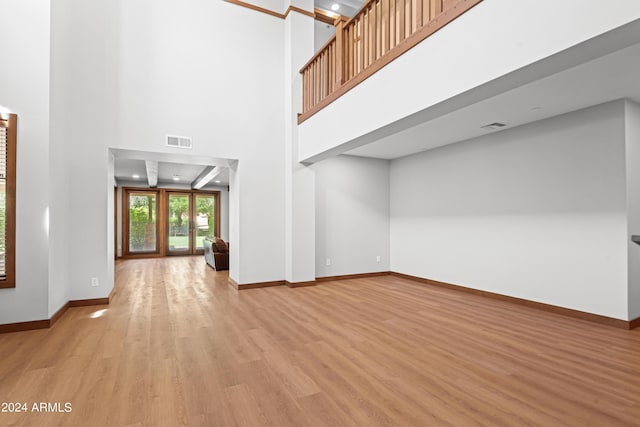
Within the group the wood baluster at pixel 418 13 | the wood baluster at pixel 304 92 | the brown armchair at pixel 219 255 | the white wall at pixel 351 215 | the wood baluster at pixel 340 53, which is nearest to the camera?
the wood baluster at pixel 418 13

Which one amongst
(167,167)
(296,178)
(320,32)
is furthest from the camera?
(167,167)

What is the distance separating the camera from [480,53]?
7.55ft

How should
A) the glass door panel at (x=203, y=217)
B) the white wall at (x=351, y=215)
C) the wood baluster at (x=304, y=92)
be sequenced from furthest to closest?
1. the glass door panel at (x=203, y=217)
2. the white wall at (x=351, y=215)
3. the wood baluster at (x=304, y=92)

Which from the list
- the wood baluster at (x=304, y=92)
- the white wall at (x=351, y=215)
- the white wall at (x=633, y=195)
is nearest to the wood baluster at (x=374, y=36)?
the wood baluster at (x=304, y=92)

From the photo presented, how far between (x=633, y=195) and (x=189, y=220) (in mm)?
11088

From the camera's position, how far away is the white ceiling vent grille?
473 cm

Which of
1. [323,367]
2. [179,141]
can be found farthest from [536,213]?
[179,141]

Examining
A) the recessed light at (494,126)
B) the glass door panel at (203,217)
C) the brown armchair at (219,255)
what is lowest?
the brown armchair at (219,255)

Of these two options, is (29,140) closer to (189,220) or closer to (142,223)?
(142,223)

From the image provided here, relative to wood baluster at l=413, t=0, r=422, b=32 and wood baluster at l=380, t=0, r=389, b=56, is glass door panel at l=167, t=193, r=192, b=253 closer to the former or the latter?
wood baluster at l=380, t=0, r=389, b=56

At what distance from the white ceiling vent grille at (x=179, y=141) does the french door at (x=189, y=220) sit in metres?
6.60

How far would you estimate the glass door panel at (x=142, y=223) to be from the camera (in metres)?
10.2

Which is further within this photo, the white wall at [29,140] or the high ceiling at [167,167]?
the high ceiling at [167,167]

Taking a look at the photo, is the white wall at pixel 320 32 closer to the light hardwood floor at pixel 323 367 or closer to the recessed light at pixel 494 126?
the recessed light at pixel 494 126
